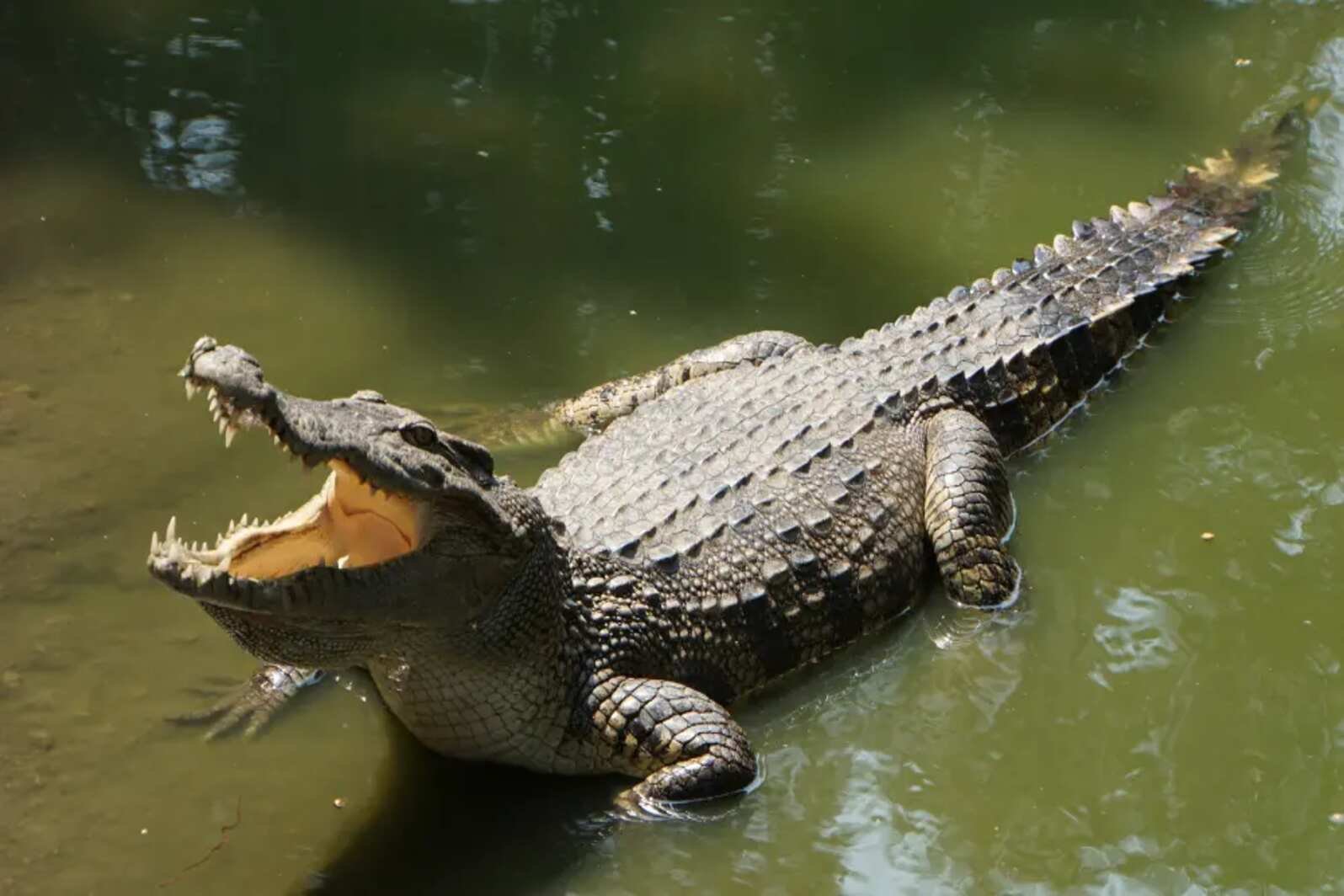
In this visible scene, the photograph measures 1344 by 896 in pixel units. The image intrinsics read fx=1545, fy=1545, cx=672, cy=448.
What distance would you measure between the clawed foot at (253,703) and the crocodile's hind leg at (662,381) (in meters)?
1.62

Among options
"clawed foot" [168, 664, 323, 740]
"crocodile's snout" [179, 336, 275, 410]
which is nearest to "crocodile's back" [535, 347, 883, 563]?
"clawed foot" [168, 664, 323, 740]

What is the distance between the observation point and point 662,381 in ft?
19.8

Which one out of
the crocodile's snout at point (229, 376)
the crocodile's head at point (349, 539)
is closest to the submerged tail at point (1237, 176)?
the crocodile's head at point (349, 539)

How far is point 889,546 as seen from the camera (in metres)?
5.20

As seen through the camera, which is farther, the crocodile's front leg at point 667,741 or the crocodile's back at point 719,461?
the crocodile's back at point 719,461

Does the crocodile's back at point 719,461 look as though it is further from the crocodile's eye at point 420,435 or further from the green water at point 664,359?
the crocodile's eye at point 420,435

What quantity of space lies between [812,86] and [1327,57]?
2844mm

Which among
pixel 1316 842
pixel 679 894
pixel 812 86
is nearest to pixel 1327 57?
pixel 812 86

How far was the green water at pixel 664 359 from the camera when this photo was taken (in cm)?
441

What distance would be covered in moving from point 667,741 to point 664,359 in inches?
89.1

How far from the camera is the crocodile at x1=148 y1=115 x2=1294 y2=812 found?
13.3ft

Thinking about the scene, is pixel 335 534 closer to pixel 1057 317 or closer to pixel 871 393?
pixel 871 393

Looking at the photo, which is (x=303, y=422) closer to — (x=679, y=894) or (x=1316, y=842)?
(x=679, y=894)

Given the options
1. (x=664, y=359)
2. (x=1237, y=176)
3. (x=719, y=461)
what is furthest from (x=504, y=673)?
(x=1237, y=176)
